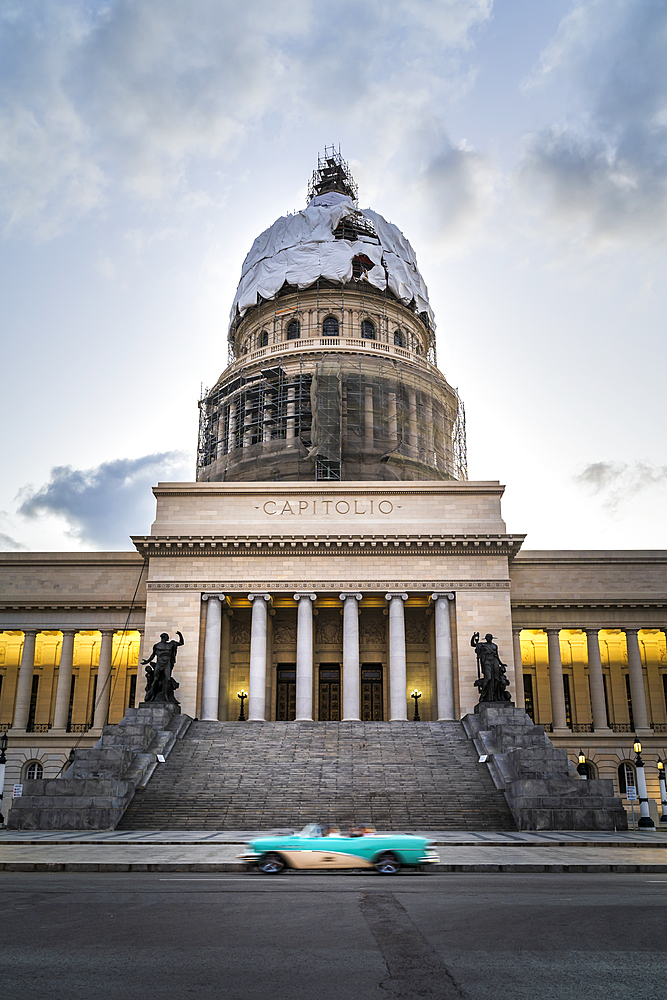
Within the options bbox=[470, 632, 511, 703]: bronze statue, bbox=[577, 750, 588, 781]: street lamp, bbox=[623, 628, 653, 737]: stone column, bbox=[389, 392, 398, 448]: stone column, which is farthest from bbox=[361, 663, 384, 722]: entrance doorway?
bbox=[389, 392, 398, 448]: stone column

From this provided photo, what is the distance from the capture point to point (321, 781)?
32406 millimetres

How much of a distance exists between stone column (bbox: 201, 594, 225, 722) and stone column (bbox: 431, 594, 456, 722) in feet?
38.0

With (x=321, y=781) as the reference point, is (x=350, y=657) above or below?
above

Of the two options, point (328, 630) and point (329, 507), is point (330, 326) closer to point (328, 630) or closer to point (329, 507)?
point (329, 507)

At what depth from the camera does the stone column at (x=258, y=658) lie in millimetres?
44250

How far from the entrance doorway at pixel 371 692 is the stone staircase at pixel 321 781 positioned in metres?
9.86

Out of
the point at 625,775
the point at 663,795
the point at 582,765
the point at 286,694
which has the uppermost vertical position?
the point at 286,694

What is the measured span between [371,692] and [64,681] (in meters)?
18.2

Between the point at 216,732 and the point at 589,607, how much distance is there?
24110mm

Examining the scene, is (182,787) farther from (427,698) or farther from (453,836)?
(427,698)

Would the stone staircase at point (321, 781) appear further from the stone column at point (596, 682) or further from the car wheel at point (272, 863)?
the stone column at point (596, 682)

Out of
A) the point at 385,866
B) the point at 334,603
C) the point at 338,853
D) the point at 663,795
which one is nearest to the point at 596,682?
the point at 663,795

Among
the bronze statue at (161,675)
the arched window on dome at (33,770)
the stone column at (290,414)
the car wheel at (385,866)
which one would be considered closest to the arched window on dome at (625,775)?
the bronze statue at (161,675)

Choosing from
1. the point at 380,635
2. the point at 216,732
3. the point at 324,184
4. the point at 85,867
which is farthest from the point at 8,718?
the point at 324,184
